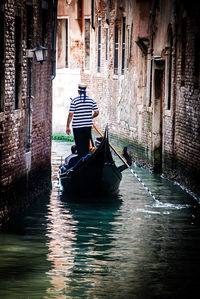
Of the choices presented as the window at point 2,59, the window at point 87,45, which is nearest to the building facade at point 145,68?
the window at point 87,45

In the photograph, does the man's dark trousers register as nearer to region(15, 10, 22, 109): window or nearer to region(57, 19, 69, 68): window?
region(15, 10, 22, 109): window

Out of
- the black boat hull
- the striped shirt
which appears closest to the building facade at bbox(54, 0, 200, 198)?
the black boat hull

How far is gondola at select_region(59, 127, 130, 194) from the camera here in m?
13.8

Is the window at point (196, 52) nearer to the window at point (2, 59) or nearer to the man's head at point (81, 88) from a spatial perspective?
the man's head at point (81, 88)

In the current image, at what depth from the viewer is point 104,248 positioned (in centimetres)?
996

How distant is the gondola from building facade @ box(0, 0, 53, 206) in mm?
512

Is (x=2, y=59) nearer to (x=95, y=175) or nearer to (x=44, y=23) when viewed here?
(x=44, y=23)

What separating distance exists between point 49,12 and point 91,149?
231 cm

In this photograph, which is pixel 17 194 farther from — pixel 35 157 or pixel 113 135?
pixel 113 135

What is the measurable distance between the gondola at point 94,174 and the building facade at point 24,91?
512 millimetres

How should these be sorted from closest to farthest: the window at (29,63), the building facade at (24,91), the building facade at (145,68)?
the building facade at (24,91)
the window at (29,63)
the building facade at (145,68)

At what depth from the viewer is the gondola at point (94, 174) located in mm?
13812

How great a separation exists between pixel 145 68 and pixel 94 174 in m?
6.04

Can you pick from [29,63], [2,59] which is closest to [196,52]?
[29,63]
